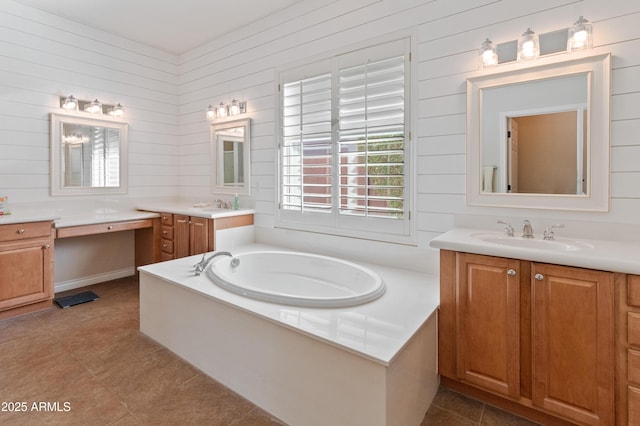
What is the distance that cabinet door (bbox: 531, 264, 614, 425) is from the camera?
154 centimetres

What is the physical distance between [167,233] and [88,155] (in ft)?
4.27

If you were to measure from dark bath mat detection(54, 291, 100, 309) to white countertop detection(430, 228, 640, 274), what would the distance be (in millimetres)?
3487

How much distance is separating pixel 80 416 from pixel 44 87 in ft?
11.1

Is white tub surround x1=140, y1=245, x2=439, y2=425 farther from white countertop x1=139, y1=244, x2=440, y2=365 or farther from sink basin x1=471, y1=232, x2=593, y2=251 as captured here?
sink basin x1=471, y1=232, x2=593, y2=251

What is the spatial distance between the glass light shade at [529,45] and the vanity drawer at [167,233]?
12.1 ft

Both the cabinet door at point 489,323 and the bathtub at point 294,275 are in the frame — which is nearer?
the cabinet door at point 489,323

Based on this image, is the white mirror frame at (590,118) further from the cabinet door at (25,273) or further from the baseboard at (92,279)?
the baseboard at (92,279)

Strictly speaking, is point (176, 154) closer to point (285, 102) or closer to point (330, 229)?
point (285, 102)

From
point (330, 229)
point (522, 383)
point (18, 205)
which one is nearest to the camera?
→ point (522, 383)

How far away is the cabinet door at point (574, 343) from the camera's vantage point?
1537 mm

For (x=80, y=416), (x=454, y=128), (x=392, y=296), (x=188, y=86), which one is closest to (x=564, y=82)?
(x=454, y=128)

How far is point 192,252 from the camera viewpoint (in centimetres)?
359

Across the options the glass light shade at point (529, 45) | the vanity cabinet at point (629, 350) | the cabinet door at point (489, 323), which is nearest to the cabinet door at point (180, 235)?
the cabinet door at point (489, 323)

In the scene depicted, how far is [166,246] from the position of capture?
155 inches
